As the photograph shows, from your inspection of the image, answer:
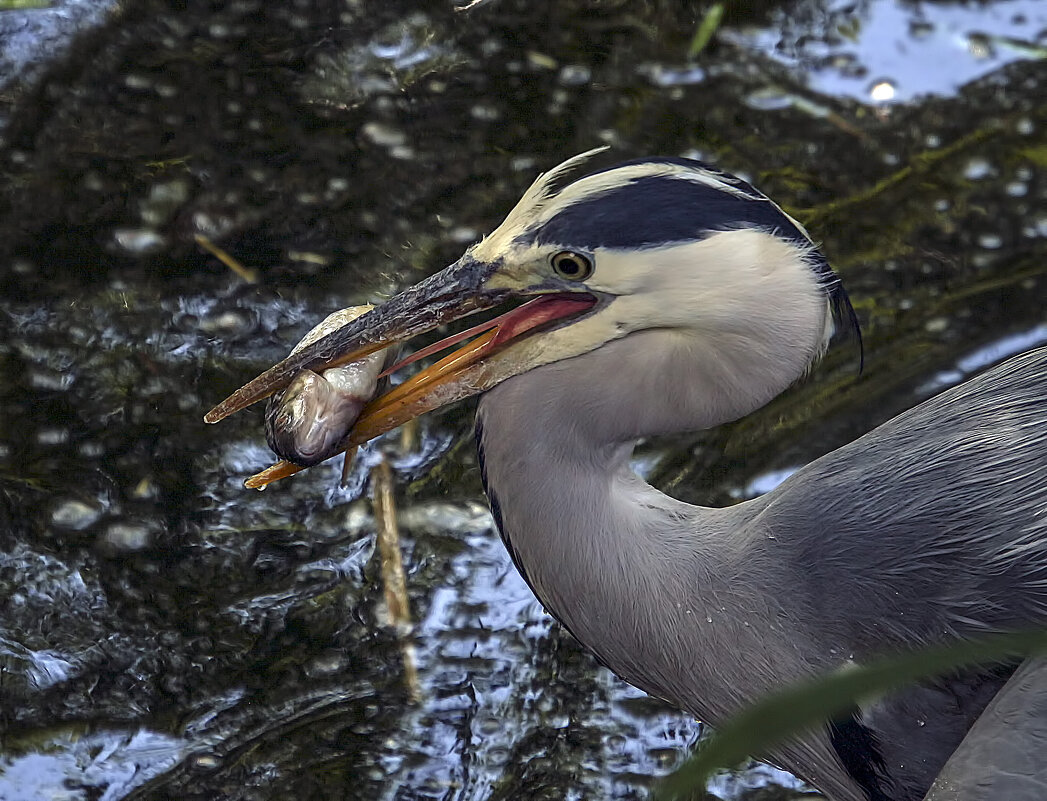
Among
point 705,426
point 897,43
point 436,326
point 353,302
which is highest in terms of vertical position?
point 436,326

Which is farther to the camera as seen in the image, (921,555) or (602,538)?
(602,538)

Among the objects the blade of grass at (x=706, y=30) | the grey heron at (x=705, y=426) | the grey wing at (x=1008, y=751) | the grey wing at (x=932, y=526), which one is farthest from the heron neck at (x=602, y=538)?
the blade of grass at (x=706, y=30)

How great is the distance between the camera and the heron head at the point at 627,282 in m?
1.67

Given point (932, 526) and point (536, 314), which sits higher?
point (536, 314)

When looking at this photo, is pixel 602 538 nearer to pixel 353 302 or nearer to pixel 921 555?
pixel 921 555

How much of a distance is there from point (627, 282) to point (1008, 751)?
72cm

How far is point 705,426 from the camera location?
6.13 feet

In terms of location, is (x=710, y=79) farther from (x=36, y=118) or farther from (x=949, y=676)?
(x=949, y=676)

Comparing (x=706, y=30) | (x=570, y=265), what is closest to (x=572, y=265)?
(x=570, y=265)

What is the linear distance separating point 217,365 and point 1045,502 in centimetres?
171

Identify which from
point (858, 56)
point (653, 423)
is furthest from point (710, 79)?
point (653, 423)

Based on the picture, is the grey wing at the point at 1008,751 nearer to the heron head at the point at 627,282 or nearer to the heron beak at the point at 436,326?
the heron head at the point at 627,282

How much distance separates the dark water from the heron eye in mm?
871

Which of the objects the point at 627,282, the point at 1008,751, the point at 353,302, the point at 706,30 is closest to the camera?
the point at 1008,751
